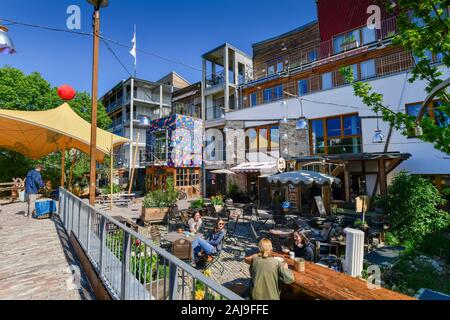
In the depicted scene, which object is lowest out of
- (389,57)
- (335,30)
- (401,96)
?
(401,96)

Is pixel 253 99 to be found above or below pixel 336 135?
above

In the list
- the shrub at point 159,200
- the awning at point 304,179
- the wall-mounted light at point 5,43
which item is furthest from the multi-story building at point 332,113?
the wall-mounted light at point 5,43

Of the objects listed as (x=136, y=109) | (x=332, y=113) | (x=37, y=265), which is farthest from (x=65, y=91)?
(x=136, y=109)

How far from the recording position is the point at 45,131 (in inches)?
507

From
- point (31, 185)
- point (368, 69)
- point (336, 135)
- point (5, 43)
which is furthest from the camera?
point (336, 135)

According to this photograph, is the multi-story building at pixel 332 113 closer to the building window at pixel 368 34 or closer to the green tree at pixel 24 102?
the building window at pixel 368 34

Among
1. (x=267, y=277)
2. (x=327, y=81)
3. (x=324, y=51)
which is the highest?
(x=324, y=51)

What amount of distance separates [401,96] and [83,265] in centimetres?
1575

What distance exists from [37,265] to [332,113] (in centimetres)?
1574

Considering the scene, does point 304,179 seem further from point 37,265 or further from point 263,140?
point 263,140

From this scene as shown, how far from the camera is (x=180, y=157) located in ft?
70.8

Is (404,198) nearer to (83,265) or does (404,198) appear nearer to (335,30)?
(83,265)
